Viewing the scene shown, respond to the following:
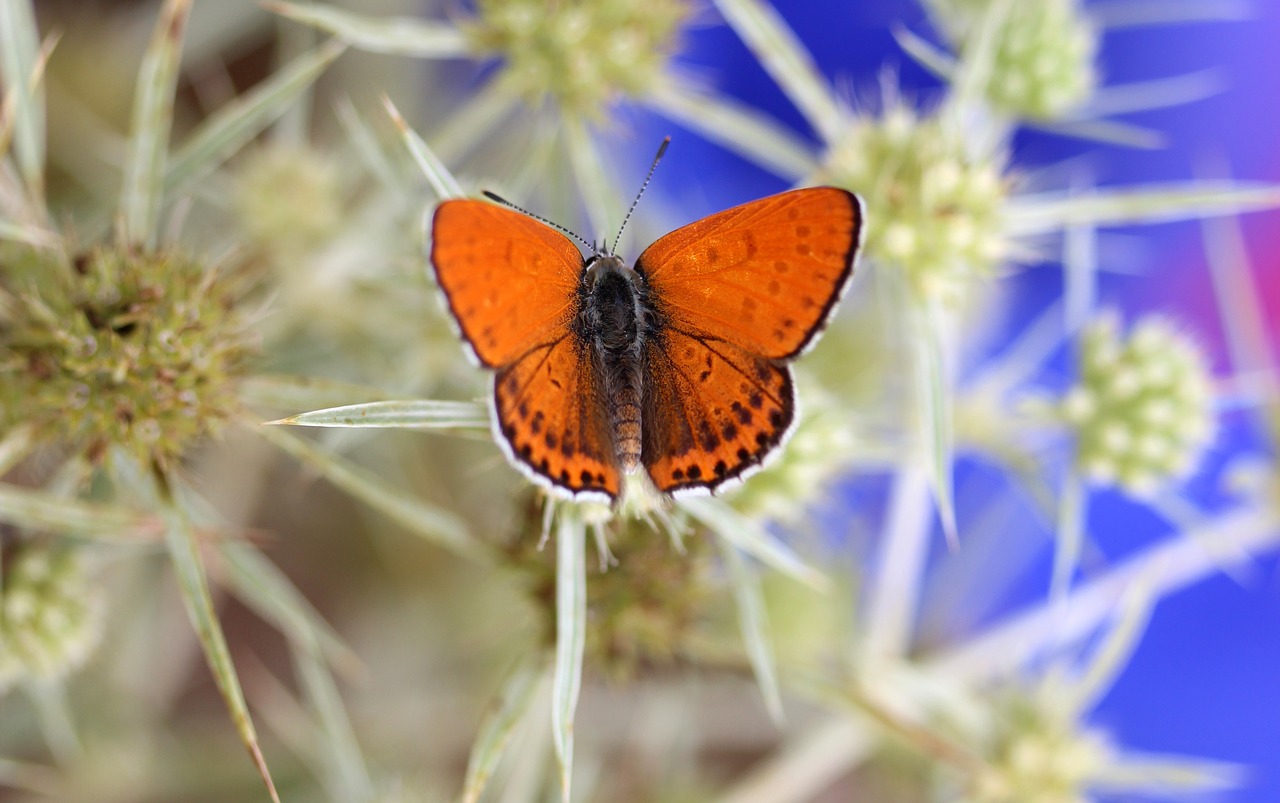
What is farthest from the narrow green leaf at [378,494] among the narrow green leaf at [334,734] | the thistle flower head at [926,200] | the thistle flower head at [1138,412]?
the thistle flower head at [1138,412]

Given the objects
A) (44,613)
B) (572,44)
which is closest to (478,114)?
(572,44)

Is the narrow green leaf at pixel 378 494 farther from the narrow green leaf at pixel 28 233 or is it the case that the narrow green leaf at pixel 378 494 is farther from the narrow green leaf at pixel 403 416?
the narrow green leaf at pixel 28 233

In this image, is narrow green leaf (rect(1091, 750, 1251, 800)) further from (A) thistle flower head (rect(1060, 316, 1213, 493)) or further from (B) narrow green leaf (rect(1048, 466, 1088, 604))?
(A) thistle flower head (rect(1060, 316, 1213, 493))

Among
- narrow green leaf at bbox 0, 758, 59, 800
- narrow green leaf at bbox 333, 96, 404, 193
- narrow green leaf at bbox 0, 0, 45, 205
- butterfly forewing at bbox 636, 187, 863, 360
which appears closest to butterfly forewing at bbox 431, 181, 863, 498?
butterfly forewing at bbox 636, 187, 863, 360

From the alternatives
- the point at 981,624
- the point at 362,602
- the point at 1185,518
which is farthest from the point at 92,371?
the point at 981,624

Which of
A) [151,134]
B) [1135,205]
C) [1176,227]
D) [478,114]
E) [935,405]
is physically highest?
[1176,227]

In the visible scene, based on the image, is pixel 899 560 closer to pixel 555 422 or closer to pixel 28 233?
pixel 555 422
